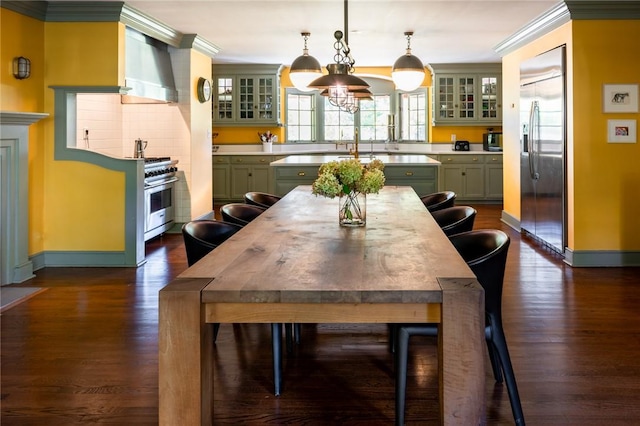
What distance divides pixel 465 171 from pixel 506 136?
223 cm

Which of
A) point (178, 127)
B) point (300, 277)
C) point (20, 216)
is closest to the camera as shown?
point (300, 277)

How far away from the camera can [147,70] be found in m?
6.43

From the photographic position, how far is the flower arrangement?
3006mm

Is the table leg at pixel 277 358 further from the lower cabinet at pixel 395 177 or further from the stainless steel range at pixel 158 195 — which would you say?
the stainless steel range at pixel 158 195

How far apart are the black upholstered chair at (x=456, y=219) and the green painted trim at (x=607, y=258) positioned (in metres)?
2.27

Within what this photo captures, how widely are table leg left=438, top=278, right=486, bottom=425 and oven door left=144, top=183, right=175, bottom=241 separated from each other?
4.94 metres

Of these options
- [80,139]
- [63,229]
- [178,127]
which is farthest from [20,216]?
[178,127]

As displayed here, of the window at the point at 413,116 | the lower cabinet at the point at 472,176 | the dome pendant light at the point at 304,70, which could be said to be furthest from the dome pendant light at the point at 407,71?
the window at the point at 413,116

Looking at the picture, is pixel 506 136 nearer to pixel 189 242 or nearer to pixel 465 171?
pixel 465 171

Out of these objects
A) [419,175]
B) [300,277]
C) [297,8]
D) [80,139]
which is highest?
[297,8]

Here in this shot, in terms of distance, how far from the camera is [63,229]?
562 cm

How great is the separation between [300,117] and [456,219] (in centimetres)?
775

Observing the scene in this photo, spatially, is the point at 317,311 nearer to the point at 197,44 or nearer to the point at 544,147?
the point at 544,147

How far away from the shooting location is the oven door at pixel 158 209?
6334 mm
